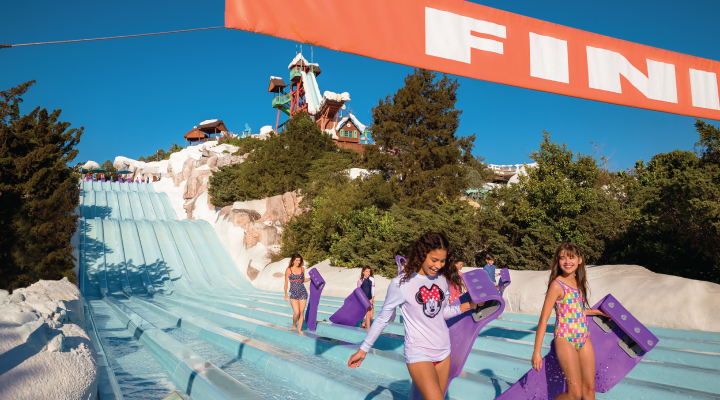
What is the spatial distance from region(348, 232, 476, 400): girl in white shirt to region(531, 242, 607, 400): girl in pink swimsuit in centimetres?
63

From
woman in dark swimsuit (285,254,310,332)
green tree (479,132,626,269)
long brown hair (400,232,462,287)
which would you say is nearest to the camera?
long brown hair (400,232,462,287)

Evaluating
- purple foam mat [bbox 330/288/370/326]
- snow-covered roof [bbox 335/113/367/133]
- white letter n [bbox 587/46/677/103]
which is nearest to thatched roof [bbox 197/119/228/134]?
snow-covered roof [bbox 335/113/367/133]

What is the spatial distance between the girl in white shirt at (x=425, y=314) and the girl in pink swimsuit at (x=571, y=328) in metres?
0.63

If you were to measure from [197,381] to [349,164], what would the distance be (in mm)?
22291

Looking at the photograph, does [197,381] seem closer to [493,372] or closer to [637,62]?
[493,372]

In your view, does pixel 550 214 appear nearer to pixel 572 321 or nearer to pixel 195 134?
pixel 572 321

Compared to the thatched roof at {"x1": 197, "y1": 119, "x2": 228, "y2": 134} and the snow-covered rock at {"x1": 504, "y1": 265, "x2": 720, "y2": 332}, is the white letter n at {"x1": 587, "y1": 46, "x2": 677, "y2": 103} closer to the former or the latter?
the snow-covered rock at {"x1": 504, "y1": 265, "x2": 720, "y2": 332}

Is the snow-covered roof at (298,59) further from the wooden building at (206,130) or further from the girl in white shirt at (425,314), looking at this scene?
the girl in white shirt at (425,314)

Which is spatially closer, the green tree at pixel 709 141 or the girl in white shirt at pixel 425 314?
the girl in white shirt at pixel 425 314

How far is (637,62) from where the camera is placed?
152 inches

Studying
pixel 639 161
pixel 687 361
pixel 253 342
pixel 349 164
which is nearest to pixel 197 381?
pixel 253 342

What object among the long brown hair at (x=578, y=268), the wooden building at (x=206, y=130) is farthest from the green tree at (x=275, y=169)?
the wooden building at (x=206, y=130)

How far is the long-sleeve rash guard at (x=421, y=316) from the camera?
2738mm

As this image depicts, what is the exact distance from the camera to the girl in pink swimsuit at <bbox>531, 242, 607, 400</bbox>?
2.86 m
